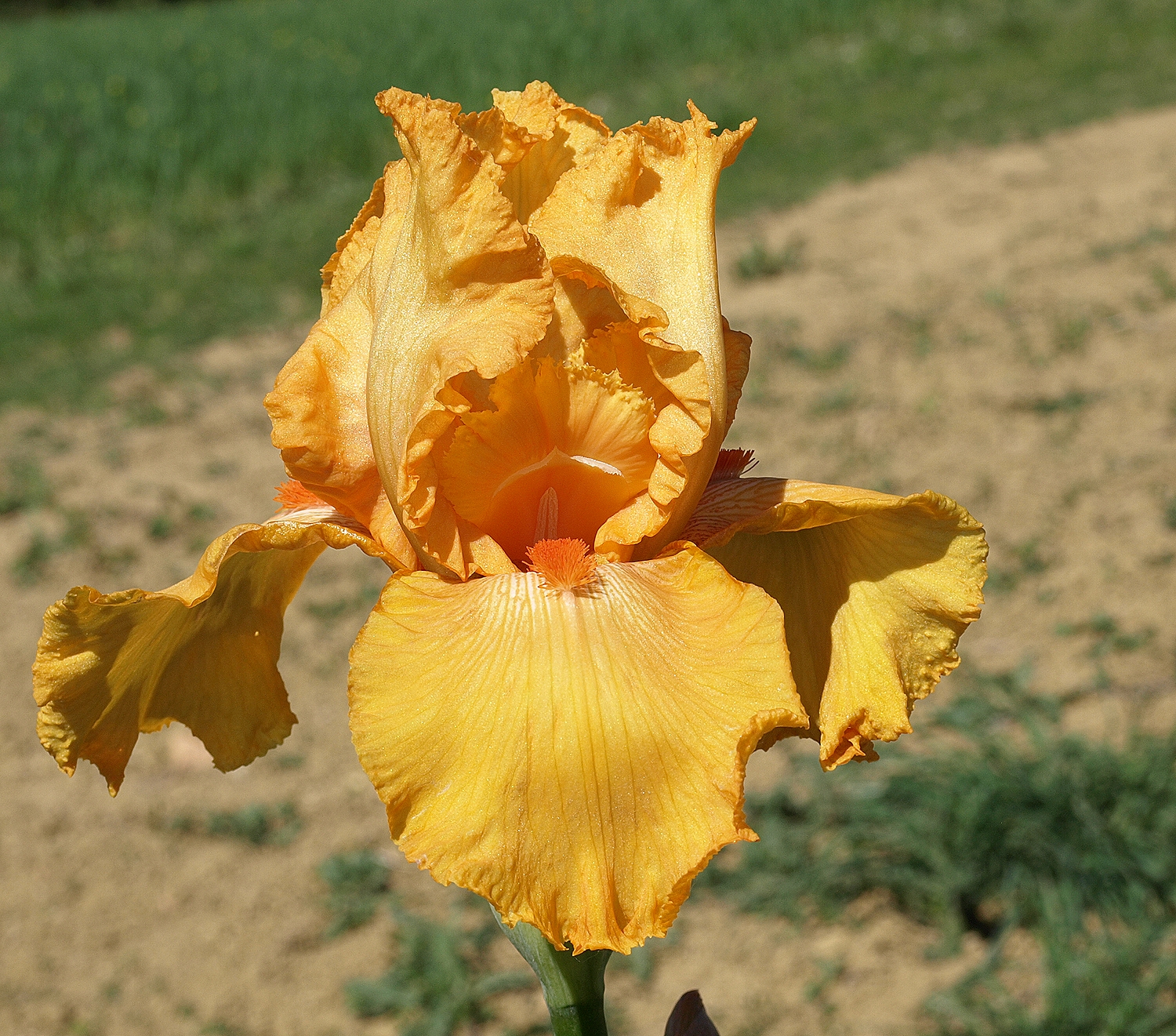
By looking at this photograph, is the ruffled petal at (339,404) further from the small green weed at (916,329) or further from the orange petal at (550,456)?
the small green weed at (916,329)

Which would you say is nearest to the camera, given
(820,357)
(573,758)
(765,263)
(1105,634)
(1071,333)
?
(573,758)

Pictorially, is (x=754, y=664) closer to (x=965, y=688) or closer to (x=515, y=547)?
(x=515, y=547)

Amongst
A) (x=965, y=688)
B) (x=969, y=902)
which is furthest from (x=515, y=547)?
(x=965, y=688)

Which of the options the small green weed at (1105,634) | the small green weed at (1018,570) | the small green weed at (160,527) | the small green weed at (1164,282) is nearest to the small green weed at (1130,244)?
the small green weed at (1164,282)

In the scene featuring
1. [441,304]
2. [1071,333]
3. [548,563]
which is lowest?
[1071,333]

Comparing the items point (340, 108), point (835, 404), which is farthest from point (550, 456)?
point (340, 108)

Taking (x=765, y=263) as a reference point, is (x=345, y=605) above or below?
below

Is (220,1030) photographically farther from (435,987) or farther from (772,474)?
(772,474)

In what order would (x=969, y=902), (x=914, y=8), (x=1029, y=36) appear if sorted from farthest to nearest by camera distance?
(x=914, y=8) < (x=1029, y=36) < (x=969, y=902)
